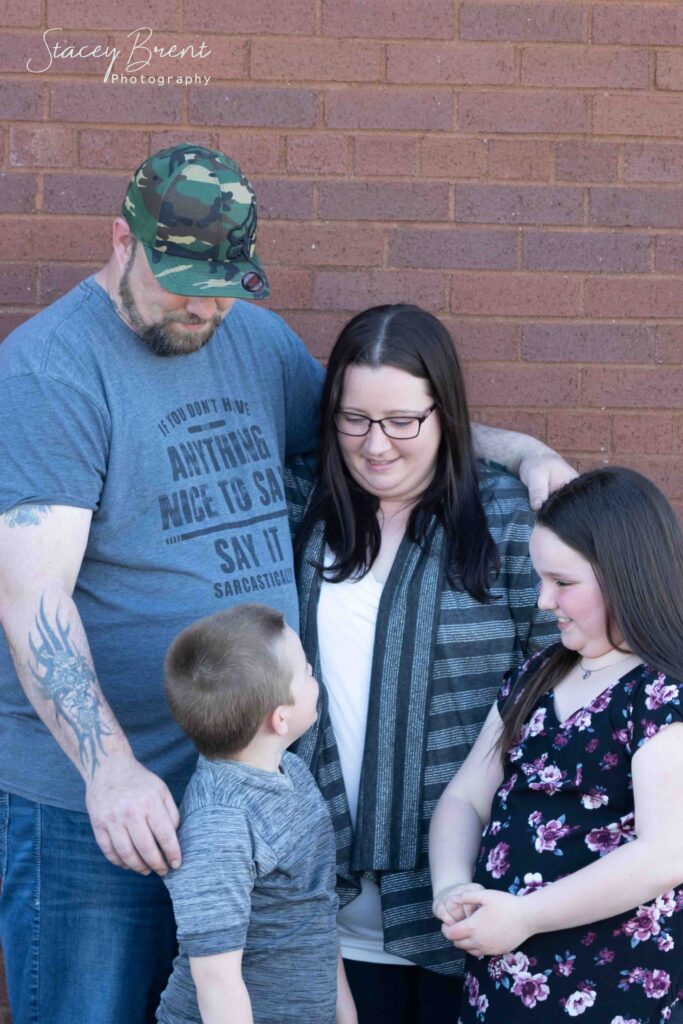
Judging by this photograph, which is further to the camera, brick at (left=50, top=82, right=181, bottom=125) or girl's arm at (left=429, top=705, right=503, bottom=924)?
brick at (left=50, top=82, right=181, bottom=125)

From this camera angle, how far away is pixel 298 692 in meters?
2.25

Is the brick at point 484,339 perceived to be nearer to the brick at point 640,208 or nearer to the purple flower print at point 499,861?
the brick at point 640,208

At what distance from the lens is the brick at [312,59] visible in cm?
330

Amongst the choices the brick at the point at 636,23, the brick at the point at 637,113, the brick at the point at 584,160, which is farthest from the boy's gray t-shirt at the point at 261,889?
the brick at the point at 636,23

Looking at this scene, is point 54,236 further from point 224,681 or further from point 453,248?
point 224,681

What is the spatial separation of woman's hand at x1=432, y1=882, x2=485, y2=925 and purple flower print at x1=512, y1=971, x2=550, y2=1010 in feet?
0.48

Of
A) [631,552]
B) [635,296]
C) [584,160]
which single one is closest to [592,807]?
[631,552]

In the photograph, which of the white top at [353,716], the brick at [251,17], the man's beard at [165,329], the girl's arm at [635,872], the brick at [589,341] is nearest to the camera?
the girl's arm at [635,872]

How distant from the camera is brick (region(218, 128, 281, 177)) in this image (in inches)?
Answer: 131

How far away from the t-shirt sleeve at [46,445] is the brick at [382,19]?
1.49 m

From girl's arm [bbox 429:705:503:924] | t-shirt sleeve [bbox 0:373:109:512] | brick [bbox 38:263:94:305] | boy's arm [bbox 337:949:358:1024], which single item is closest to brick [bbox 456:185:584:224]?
brick [bbox 38:263:94:305]

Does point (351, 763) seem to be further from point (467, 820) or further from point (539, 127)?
point (539, 127)

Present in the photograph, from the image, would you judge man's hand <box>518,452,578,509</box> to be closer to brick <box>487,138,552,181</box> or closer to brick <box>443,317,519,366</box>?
brick <box>443,317,519,366</box>

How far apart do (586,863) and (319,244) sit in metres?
1.90
